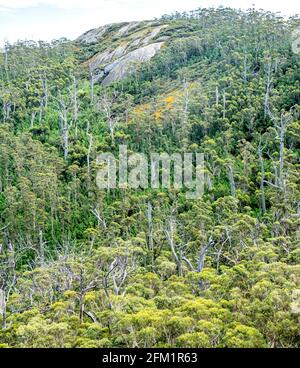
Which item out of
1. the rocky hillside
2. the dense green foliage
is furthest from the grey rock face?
the dense green foliage

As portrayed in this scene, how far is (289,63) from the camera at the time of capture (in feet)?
168

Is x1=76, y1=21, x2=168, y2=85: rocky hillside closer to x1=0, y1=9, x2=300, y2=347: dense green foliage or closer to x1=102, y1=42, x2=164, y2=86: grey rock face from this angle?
x1=102, y1=42, x2=164, y2=86: grey rock face

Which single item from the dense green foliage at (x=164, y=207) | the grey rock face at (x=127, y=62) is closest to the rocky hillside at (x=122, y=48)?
the grey rock face at (x=127, y=62)

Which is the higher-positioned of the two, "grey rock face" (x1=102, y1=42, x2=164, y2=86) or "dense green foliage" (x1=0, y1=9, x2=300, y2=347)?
"grey rock face" (x1=102, y1=42, x2=164, y2=86)

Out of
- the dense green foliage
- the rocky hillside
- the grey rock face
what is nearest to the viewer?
the dense green foliage

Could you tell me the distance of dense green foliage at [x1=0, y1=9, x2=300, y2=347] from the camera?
1689 centimetres

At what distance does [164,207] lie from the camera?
34.5m

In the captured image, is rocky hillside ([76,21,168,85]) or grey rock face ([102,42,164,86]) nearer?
grey rock face ([102,42,164,86])

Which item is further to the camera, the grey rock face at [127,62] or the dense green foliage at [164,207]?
the grey rock face at [127,62]

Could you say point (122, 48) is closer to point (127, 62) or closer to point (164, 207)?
point (127, 62)

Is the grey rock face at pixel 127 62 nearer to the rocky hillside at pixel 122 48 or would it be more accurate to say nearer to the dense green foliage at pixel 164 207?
the rocky hillside at pixel 122 48

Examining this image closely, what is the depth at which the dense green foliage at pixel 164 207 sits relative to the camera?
16.9 meters

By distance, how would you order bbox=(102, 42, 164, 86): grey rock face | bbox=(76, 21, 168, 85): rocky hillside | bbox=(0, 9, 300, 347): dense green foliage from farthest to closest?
bbox=(76, 21, 168, 85): rocky hillside
bbox=(102, 42, 164, 86): grey rock face
bbox=(0, 9, 300, 347): dense green foliage

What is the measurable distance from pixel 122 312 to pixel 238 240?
1289 cm
